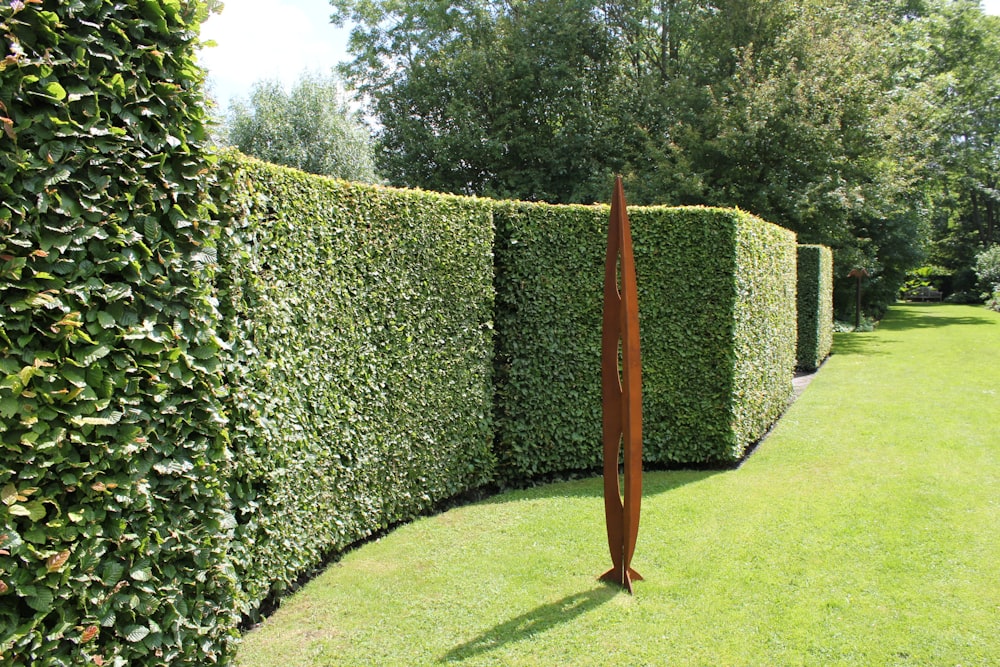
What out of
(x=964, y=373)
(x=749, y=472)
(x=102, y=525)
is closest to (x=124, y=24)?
(x=102, y=525)

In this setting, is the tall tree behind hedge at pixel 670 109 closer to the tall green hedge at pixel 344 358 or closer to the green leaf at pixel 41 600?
the tall green hedge at pixel 344 358

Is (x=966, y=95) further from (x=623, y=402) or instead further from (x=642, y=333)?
(x=623, y=402)

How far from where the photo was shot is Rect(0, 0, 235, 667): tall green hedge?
2805 millimetres

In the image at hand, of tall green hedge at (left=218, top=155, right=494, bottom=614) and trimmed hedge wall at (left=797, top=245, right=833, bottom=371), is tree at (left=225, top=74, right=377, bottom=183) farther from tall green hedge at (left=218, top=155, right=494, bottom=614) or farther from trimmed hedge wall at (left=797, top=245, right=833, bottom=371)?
tall green hedge at (left=218, top=155, right=494, bottom=614)

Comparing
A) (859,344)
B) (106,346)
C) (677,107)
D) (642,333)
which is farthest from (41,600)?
(859,344)

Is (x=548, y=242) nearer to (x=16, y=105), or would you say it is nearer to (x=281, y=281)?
(x=281, y=281)

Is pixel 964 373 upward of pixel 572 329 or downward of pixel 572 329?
downward

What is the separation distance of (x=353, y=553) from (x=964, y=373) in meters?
14.7

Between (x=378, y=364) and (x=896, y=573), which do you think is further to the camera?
(x=378, y=364)

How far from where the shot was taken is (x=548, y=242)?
321 inches

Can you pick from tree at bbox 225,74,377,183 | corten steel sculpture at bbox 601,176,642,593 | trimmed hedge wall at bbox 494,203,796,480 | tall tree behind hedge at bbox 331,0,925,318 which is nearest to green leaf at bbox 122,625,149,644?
corten steel sculpture at bbox 601,176,642,593

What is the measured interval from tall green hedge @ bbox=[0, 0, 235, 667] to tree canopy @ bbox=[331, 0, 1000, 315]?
18330 mm

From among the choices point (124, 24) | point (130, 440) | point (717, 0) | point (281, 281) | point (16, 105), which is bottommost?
A: point (130, 440)

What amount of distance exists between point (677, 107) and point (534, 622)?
69.4 ft
